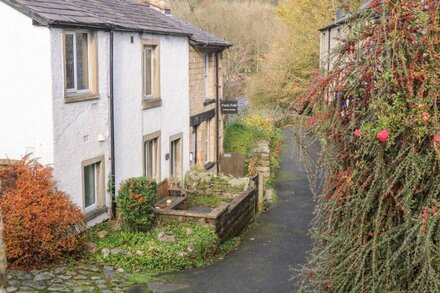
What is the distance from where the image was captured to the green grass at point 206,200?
57.9 feet

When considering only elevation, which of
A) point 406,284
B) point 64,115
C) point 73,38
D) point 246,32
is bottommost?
point 406,284

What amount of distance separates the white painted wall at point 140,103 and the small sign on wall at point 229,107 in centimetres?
401

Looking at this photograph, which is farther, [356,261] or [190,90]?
[190,90]

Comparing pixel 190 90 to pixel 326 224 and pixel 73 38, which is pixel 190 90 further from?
pixel 326 224

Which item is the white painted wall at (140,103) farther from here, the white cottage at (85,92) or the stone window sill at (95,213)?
the stone window sill at (95,213)

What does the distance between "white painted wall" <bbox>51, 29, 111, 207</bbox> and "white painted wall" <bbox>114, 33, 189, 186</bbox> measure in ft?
2.42

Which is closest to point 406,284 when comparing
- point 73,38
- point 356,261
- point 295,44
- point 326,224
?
point 356,261

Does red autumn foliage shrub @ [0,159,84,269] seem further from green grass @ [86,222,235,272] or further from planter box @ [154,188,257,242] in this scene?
planter box @ [154,188,257,242]

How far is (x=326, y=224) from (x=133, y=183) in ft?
24.2

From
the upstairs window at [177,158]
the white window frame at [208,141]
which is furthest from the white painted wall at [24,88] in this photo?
the white window frame at [208,141]

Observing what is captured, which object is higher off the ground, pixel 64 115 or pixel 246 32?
pixel 246 32

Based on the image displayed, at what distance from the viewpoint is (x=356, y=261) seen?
627 cm

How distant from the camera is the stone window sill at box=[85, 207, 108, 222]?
13.4 m

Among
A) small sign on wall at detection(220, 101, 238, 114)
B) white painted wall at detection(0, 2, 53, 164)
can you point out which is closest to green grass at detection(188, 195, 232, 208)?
small sign on wall at detection(220, 101, 238, 114)
